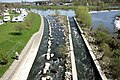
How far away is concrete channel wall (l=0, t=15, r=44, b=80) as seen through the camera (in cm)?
2958

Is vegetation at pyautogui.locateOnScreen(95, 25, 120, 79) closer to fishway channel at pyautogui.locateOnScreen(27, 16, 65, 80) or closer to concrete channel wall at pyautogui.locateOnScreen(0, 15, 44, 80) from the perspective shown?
fishway channel at pyautogui.locateOnScreen(27, 16, 65, 80)

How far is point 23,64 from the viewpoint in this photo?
33.8m

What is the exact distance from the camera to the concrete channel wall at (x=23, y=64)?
29581 mm

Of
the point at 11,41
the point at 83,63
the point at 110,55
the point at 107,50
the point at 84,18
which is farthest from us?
the point at 84,18

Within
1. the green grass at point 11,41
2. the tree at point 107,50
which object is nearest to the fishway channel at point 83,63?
the tree at point 107,50

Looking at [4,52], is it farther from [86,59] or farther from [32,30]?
[32,30]

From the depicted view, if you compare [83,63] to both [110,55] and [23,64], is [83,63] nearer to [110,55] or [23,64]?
[110,55]

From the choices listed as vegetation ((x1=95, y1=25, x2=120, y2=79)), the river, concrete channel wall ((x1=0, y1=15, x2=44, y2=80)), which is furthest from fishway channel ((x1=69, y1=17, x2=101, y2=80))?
the river

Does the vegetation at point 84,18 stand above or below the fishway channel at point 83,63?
above

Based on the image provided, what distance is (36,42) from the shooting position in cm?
4581

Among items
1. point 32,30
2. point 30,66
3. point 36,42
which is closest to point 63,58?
point 30,66

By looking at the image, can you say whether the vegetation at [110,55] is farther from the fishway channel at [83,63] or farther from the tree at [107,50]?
the fishway channel at [83,63]

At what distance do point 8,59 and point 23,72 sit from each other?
178 inches

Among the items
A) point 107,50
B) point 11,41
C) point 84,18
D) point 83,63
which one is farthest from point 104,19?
point 83,63
